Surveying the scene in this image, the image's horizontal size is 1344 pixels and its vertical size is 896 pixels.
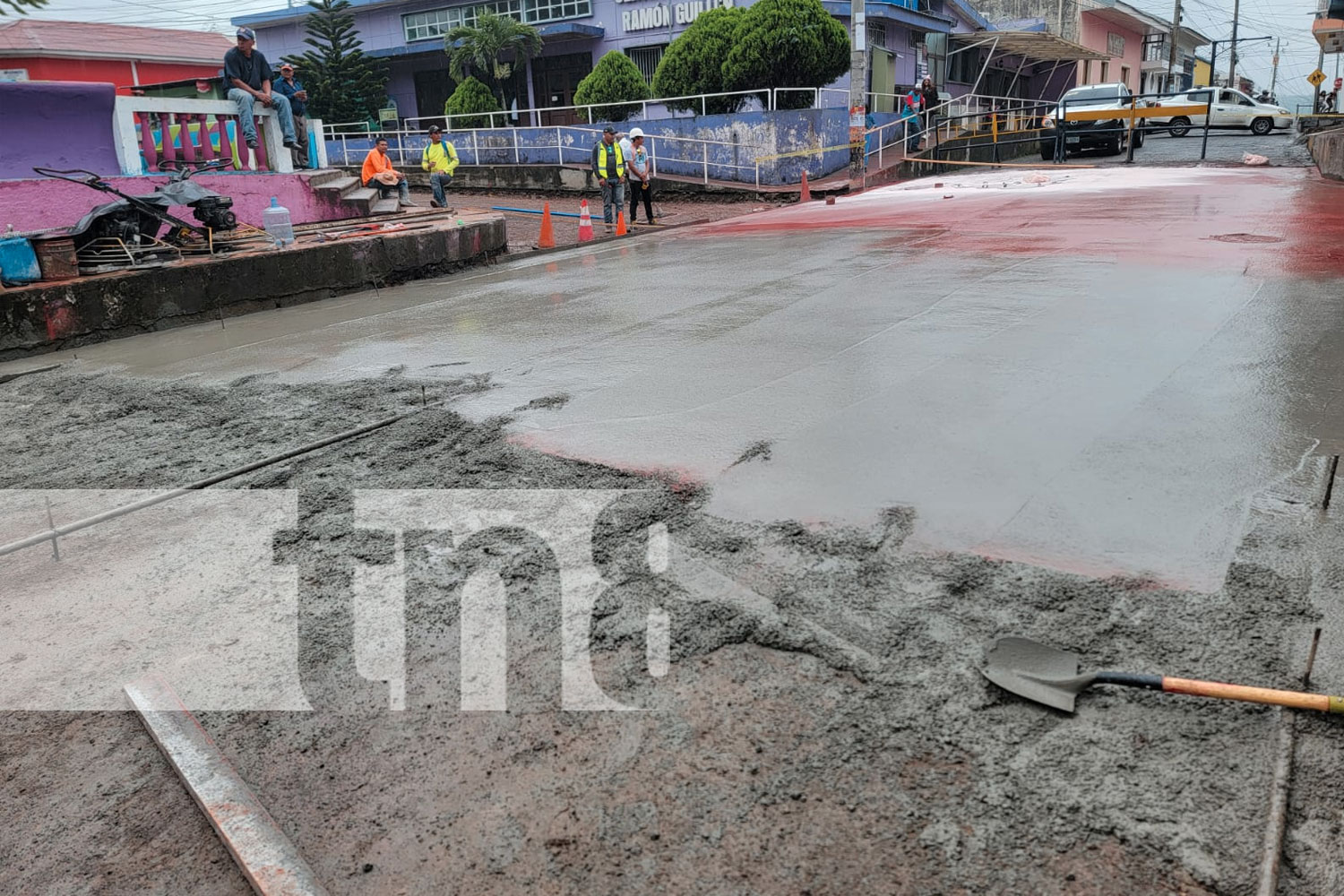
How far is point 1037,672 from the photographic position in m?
2.64

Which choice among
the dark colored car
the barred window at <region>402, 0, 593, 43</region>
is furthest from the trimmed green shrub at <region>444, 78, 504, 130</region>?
the dark colored car

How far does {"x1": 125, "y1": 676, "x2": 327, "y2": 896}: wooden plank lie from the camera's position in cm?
217

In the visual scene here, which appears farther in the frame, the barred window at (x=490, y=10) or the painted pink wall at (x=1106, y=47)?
the painted pink wall at (x=1106, y=47)

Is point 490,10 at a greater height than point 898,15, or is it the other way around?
point 490,10

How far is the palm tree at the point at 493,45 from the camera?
29234 millimetres

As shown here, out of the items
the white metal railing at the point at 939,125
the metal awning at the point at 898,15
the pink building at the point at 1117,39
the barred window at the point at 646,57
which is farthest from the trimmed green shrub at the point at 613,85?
the pink building at the point at 1117,39

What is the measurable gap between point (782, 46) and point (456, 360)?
18.1 meters

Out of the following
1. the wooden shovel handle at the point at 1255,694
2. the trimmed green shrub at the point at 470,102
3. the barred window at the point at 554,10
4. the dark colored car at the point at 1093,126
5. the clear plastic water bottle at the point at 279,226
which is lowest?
the wooden shovel handle at the point at 1255,694

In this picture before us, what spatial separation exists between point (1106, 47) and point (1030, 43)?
1746 cm

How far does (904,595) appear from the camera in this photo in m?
3.12

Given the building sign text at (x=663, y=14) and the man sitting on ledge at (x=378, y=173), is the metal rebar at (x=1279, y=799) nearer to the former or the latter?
the man sitting on ledge at (x=378, y=173)

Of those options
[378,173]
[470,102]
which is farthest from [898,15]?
[378,173]

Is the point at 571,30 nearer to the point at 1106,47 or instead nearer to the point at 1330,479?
the point at 1330,479

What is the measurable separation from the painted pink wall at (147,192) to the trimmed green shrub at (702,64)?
1153 cm
